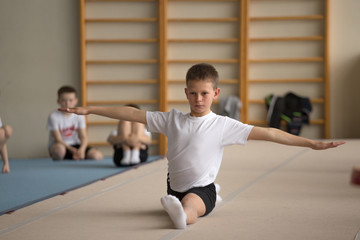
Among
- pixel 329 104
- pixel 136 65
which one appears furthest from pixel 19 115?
pixel 329 104

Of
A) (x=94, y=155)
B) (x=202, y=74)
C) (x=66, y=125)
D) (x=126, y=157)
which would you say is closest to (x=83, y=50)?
(x=66, y=125)

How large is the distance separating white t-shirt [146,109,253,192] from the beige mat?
171mm

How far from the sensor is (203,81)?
7.06 ft

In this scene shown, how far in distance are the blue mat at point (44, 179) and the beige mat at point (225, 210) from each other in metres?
0.17

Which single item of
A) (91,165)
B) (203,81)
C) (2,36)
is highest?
(2,36)

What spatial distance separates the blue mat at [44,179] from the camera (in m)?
2.82

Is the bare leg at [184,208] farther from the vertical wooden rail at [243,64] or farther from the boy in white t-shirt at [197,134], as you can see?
the vertical wooden rail at [243,64]

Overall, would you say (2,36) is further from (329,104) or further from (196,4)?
(329,104)

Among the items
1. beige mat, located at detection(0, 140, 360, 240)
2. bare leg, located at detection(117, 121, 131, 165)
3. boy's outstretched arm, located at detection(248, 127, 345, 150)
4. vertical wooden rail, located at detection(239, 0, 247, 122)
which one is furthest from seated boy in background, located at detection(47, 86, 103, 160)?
boy's outstretched arm, located at detection(248, 127, 345, 150)

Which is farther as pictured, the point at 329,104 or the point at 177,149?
the point at 329,104

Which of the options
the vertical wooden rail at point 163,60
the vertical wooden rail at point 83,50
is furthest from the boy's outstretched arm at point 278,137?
the vertical wooden rail at point 83,50

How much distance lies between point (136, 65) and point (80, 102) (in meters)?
0.78

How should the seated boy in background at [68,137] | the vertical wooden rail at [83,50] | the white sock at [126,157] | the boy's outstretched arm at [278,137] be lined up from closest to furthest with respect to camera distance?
the boy's outstretched arm at [278,137]
the white sock at [126,157]
the seated boy in background at [68,137]
the vertical wooden rail at [83,50]

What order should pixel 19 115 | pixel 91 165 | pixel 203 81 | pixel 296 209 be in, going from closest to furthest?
pixel 203 81 → pixel 296 209 → pixel 91 165 → pixel 19 115
